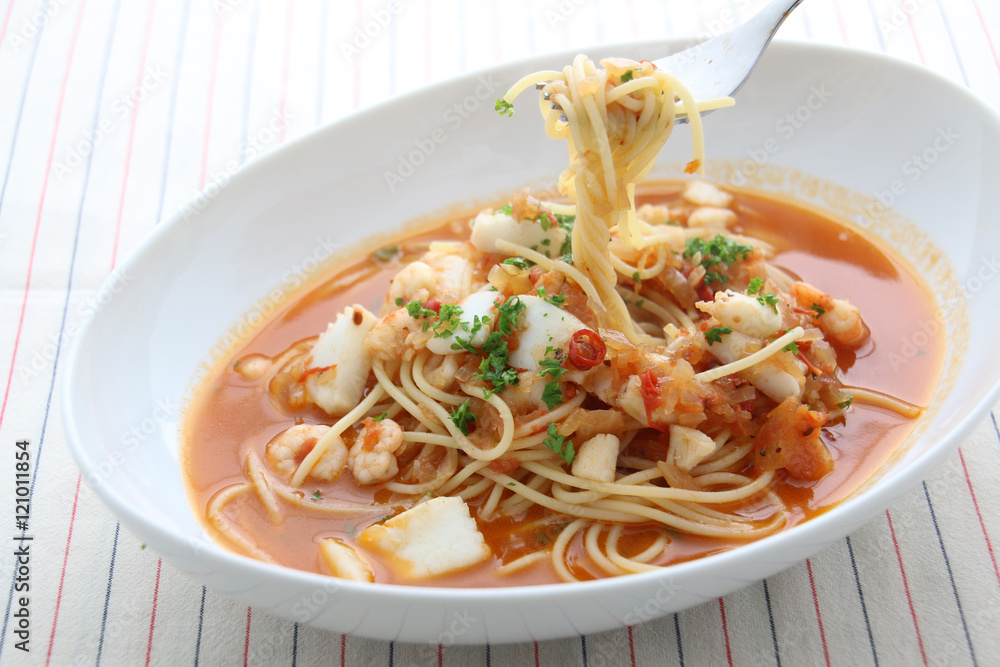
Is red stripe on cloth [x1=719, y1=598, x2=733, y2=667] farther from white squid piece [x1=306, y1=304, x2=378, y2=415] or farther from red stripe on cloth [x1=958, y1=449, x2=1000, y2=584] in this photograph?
white squid piece [x1=306, y1=304, x2=378, y2=415]

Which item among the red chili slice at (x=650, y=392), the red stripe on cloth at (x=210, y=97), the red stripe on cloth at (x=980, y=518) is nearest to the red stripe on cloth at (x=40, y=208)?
the red stripe on cloth at (x=210, y=97)

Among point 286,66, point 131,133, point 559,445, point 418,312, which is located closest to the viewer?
point 559,445

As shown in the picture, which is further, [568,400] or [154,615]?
[568,400]

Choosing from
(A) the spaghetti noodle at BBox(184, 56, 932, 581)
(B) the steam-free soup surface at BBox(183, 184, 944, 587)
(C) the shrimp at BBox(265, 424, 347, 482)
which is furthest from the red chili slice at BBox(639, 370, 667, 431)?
(C) the shrimp at BBox(265, 424, 347, 482)

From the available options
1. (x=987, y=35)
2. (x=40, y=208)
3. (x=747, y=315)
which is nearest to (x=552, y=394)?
(x=747, y=315)

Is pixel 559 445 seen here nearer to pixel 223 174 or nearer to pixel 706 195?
pixel 706 195

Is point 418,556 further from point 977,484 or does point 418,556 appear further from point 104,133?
point 104,133

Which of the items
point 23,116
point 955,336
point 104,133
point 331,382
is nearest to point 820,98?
point 955,336
